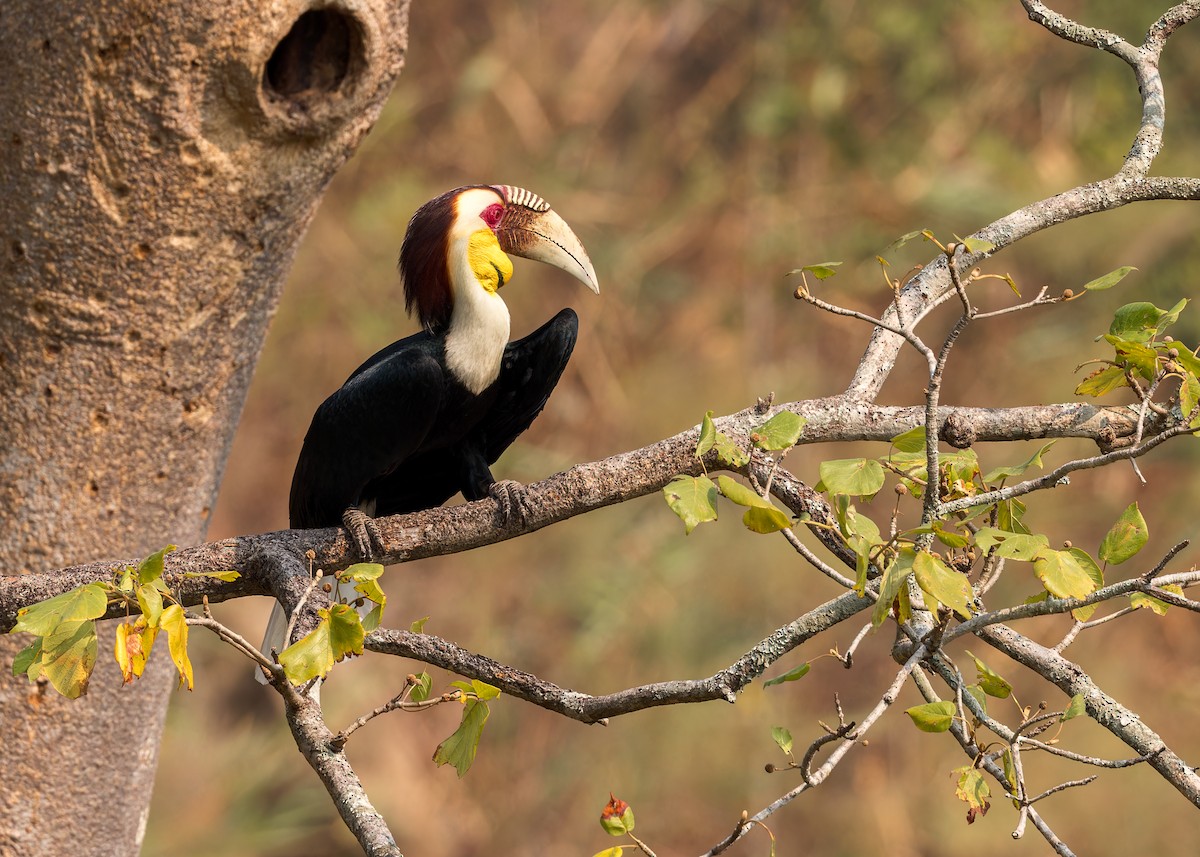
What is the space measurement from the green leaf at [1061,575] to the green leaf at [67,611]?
62 cm

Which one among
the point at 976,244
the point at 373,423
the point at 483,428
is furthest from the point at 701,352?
the point at 976,244

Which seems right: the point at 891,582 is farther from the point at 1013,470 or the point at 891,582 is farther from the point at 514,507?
the point at 514,507

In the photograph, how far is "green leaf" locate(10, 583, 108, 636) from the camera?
0.85 m

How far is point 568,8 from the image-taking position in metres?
5.24

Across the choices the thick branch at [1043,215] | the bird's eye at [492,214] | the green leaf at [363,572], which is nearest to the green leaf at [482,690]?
the green leaf at [363,572]

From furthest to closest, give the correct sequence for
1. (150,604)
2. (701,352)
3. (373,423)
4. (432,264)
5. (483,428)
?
(701,352) → (483,428) → (432,264) → (373,423) → (150,604)

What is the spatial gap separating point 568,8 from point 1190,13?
4.07m

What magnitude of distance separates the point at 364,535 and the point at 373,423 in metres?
0.26

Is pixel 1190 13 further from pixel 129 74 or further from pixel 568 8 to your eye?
pixel 568 8

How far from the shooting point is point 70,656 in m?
0.89

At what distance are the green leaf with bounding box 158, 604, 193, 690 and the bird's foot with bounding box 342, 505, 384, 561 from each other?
51cm

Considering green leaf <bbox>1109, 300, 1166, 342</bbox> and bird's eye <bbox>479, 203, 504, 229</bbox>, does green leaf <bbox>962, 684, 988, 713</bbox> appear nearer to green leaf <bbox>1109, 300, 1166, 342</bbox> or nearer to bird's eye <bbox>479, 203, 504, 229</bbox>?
green leaf <bbox>1109, 300, 1166, 342</bbox>

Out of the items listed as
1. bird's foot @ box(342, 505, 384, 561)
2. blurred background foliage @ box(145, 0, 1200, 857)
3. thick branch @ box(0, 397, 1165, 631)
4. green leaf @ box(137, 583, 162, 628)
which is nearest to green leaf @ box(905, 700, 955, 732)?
thick branch @ box(0, 397, 1165, 631)

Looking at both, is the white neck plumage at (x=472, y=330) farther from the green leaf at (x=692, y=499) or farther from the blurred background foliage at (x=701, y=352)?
the blurred background foliage at (x=701, y=352)
